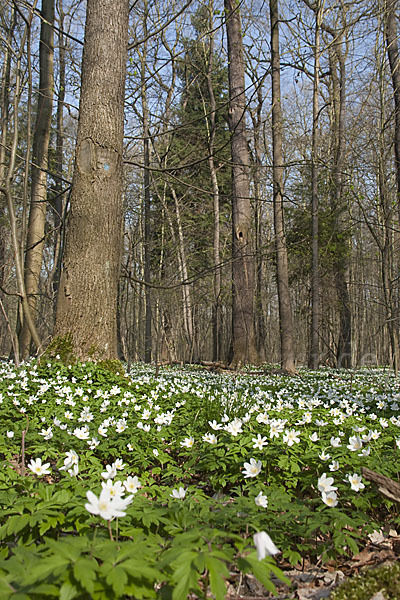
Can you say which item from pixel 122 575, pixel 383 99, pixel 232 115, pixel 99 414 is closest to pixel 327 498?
pixel 122 575

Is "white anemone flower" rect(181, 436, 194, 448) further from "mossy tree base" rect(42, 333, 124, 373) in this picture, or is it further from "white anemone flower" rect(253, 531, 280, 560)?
"mossy tree base" rect(42, 333, 124, 373)

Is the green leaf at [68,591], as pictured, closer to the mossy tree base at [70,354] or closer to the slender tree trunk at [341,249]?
the mossy tree base at [70,354]

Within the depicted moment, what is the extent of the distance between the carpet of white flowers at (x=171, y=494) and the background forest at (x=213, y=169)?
1.69 m

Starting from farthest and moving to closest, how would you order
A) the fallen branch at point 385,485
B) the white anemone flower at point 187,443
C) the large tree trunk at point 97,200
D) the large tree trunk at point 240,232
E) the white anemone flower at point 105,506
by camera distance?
the large tree trunk at point 240,232
the large tree trunk at point 97,200
the white anemone flower at point 187,443
the fallen branch at point 385,485
the white anemone flower at point 105,506

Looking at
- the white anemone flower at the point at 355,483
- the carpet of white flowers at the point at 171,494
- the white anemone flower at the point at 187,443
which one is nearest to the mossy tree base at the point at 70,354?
the carpet of white flowers at the point at 171,494

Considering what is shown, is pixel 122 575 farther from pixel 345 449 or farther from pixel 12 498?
pixel 345 449

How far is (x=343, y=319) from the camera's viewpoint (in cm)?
1576

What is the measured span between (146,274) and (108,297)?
9463 millimetres

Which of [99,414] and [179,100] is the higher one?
[179,100]

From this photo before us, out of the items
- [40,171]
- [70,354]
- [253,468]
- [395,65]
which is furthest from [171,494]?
[395,65]

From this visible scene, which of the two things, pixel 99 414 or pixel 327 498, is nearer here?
pixel 327 498

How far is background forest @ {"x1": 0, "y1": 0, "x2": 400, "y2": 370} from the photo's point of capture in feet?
20.2

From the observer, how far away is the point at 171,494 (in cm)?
203

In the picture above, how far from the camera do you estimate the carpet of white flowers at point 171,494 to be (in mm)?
1156
